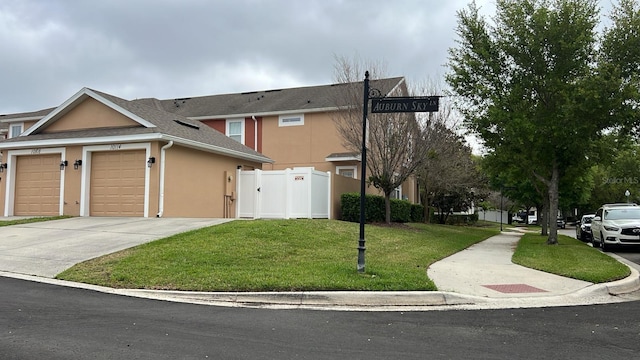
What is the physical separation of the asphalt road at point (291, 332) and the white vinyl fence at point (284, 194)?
10975 millimetres

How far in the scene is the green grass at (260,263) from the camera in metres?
8.38

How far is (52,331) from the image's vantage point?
5.71 metres

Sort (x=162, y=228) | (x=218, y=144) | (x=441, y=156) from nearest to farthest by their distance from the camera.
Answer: (x=162, y=228), (x=218, y=144), (x=441, y=156)

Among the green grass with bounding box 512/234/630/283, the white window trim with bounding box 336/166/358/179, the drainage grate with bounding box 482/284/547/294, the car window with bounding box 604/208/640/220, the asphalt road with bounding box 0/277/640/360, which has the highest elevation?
the white window trim with bounding box 336/166/358/179

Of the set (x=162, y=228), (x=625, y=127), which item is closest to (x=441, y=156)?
(x=625, y=127)

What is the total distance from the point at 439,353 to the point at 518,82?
51.1ft

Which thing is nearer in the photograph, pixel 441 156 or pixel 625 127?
pixel 625 127

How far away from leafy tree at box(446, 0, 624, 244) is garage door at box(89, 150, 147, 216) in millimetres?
12541

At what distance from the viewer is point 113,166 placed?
1773 centimetres

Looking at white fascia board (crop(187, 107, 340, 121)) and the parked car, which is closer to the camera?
the parked car

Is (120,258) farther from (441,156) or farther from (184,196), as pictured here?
(441,156)

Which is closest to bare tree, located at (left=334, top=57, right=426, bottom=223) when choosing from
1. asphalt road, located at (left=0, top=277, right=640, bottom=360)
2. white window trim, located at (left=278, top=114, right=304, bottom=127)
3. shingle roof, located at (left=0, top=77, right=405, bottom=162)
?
shingle roof, located at (left=0, top=77, right=405, bottom=162)

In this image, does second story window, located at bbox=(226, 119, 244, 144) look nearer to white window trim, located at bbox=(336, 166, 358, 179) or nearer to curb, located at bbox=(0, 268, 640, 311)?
white window trim, located at bbox=(336, 166, 358, 179)

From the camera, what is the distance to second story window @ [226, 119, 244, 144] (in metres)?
28.2
